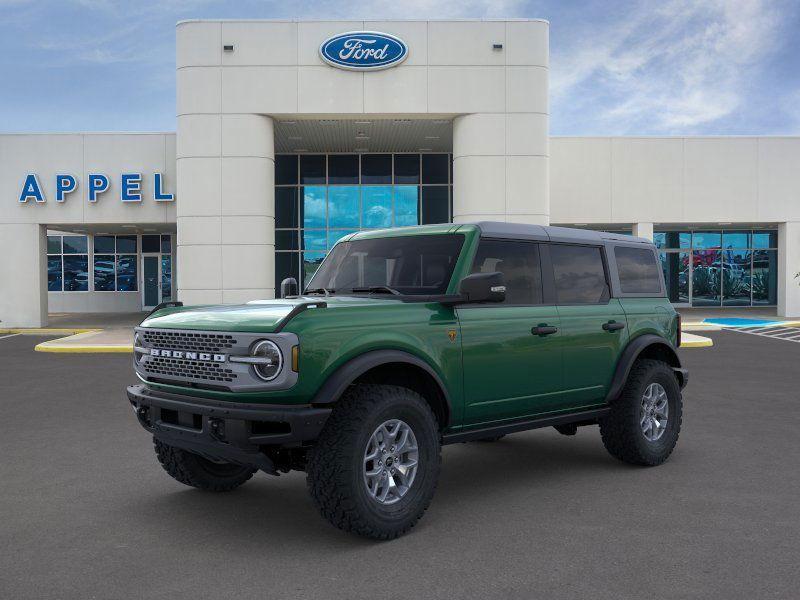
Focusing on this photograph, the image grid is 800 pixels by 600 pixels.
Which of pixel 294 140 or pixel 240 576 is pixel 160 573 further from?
pixel 294 140

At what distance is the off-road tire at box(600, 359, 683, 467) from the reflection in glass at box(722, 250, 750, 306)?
29.5 metres

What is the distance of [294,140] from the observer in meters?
23.8

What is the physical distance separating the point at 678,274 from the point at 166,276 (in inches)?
906

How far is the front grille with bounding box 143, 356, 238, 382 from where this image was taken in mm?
4445

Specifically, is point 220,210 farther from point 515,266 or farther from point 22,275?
point 515,266

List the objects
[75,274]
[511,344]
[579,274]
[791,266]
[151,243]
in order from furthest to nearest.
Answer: [75,274], [151,243], [791,266], [579,274], [511,344]

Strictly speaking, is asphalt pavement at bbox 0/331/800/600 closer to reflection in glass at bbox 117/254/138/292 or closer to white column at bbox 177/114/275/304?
white column at bbox 177/114/275/304

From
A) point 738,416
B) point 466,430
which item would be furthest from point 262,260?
point 466,430

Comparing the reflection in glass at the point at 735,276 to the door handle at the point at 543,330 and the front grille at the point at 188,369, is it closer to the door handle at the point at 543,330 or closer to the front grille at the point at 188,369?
the door handle at the point at 543,330

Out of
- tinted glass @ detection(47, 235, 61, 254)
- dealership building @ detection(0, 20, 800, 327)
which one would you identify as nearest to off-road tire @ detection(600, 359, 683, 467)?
dealership building @ detection(0, 20, 800, 327)

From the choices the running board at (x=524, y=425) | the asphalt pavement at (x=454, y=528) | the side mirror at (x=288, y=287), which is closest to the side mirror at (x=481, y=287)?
the running board at (x=524, y=425)

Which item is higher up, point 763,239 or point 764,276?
point 763,239

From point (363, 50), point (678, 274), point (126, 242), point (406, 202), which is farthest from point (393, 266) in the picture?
point (678, 274)

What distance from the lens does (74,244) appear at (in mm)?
33562
